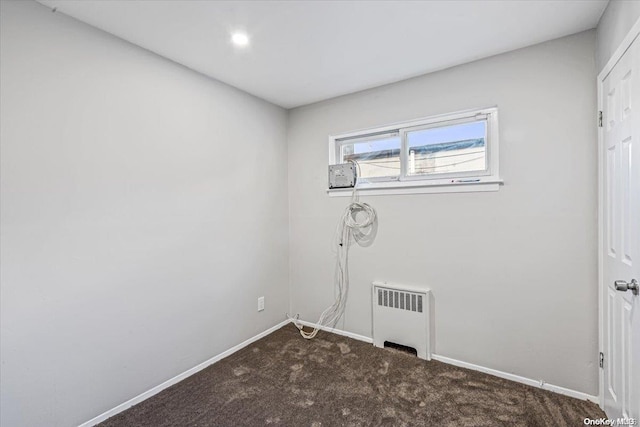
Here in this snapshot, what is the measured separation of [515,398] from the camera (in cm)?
184

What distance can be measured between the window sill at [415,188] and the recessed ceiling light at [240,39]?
4.78 ft

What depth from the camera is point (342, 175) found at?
2.76 m

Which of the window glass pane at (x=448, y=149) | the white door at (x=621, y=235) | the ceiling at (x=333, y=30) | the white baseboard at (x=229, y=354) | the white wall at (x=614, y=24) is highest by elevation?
the ceiling at (x=333, y=30)

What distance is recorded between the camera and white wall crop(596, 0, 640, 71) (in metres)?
1.28

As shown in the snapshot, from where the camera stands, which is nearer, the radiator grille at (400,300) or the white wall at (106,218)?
A: the white wall at (106,218)

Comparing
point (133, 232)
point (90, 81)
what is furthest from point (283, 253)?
point (90, 81)

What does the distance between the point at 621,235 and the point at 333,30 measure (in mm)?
1917

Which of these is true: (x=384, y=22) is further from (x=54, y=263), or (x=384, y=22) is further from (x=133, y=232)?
(x=54, y=263)

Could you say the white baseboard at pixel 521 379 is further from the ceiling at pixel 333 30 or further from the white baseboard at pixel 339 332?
the ceiling at pixel 333 30

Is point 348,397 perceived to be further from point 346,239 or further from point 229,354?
point 346,239

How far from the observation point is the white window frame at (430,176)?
2115 mm

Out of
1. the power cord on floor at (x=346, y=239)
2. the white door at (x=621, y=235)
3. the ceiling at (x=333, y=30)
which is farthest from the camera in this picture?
the power cord on floor at (x=346, y=239)

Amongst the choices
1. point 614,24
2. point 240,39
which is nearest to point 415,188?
point 614,24

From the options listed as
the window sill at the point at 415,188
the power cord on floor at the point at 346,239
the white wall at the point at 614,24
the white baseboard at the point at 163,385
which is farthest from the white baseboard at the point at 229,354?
the white wall at the point at 614,24
